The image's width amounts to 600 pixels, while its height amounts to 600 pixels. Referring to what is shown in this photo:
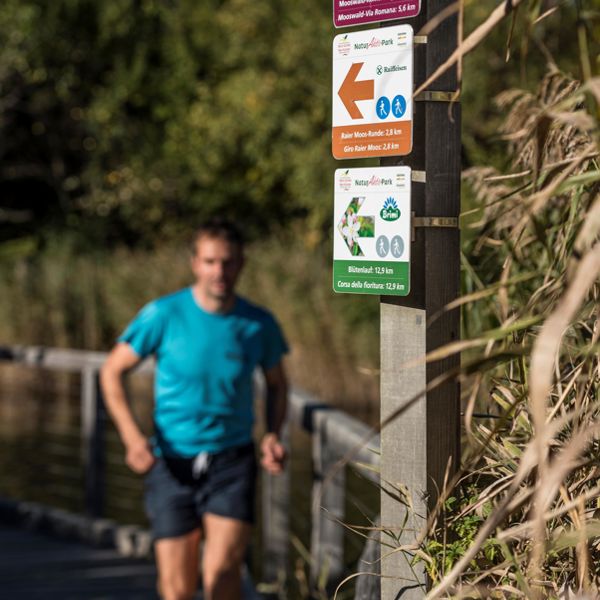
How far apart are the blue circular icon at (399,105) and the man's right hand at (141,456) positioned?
2.47 meters

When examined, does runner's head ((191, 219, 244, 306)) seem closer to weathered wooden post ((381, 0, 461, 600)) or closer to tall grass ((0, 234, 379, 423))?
weathered wooden post ((381, 0, 461, 600))

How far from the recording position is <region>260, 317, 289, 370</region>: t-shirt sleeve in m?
4.86

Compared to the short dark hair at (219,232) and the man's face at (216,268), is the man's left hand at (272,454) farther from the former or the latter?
the short dark hair at (219,232)

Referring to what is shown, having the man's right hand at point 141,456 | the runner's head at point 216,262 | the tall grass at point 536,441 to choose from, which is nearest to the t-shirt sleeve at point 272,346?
the runner's head at point 216,262

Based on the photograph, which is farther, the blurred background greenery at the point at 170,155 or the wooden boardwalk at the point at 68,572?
the blurred background greenery at the point at 170,155

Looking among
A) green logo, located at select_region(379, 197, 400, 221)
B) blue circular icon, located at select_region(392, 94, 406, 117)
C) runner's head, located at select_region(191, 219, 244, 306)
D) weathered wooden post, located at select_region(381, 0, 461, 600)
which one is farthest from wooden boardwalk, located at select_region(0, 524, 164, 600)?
blue circular icon, located at select_region(392, 94, 406, 117)

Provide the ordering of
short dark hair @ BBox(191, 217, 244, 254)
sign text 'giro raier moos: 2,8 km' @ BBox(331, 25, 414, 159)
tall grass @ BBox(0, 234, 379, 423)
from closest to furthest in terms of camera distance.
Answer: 1. sign text 'giro raier moos: 2,8 km' @ BBox(331, 25, 414, 159)
2. short dark hair @ BBox(191, 217, 244, 254)
3. tall grass @ BBox(0, 234, 379, 423)

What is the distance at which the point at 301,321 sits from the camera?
1476 centimetres

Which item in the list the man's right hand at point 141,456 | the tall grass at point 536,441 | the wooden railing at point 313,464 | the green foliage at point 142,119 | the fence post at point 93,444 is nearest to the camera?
the tall grass at point 536,441

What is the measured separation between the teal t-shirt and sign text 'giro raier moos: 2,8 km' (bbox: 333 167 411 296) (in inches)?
87.1

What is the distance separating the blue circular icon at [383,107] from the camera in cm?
240

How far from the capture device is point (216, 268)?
4.68 metres

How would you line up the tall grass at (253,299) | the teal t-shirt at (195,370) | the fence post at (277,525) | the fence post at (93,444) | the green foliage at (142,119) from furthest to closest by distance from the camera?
the green foliage at (142,119) → the tall grass at (253,299) → the fence post at (93,444) → the fence post at (277,525) → the teal t-shirt at (195,370)

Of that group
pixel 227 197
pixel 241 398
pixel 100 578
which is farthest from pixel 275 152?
pixel 241 398
